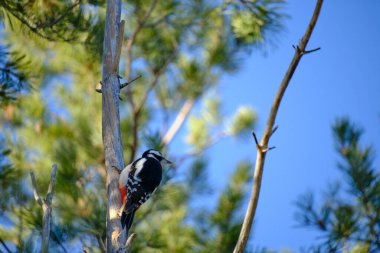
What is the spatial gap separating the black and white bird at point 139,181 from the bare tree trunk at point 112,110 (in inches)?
5.6

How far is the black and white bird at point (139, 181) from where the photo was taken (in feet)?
7.84

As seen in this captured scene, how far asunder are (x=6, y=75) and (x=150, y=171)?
824 mm

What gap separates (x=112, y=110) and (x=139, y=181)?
59cm

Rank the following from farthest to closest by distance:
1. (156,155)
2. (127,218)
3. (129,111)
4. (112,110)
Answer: (129,111) < (156,155) < (127,218) < (112,110)

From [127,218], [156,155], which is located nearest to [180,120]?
[156,155]

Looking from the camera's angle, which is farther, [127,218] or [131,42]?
[131,42]

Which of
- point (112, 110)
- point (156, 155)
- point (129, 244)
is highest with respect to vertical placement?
point (156, 155)

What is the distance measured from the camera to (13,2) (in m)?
2.40

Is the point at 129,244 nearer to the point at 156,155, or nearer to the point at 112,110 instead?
the point at 112,110

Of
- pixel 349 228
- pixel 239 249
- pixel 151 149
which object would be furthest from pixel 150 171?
pixel 239 249

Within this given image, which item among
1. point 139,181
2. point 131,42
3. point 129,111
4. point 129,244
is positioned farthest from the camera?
point 129,111

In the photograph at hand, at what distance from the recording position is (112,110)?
2180mm

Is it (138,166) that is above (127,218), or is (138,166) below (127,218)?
above

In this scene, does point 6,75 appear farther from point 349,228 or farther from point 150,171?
point 349,228
